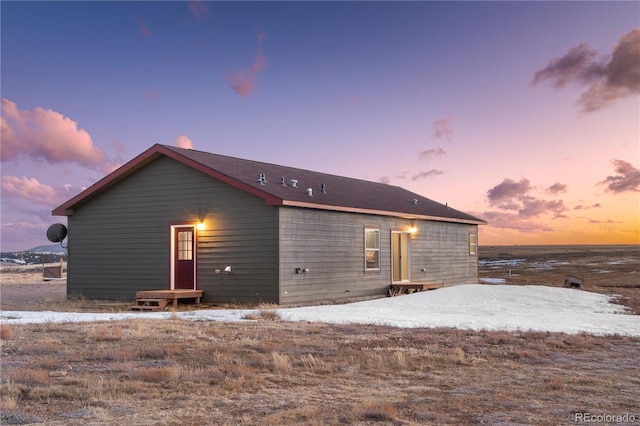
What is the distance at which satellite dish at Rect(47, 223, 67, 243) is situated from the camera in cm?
2158

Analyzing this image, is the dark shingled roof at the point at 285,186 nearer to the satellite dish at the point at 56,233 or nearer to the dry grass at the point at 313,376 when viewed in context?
the satellite dish at the point at 56,233

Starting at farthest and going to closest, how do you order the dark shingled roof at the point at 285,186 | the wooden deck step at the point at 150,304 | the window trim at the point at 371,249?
the window trim at the point at 371,249
the dark shingled roof at the point at 285,186
the wooden deck step at the point at 150,304

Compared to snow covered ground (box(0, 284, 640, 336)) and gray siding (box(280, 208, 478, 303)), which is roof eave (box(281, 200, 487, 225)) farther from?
snow covered ground (box(0, 284, 640, 336))

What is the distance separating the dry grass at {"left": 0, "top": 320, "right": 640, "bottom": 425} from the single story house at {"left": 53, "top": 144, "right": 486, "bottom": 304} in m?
5.91

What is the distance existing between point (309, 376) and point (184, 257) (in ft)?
38.2

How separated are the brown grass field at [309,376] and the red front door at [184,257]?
643 cm

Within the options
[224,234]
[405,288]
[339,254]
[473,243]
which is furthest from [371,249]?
[473,243]

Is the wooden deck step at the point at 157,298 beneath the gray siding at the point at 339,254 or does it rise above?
beneath

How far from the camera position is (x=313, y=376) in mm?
7766

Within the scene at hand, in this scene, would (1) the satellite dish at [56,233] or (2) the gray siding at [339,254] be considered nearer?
(2) the gray siding at [339,254]

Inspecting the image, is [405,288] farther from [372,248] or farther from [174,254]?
[174,254]

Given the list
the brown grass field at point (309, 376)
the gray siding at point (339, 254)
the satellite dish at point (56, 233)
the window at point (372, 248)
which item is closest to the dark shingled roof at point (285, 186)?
the gray siding at point (339, 254)

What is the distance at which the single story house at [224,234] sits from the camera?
17.3m

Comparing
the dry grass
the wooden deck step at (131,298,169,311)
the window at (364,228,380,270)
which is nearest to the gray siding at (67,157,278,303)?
the wooden deck step at (131,298,169,311)
